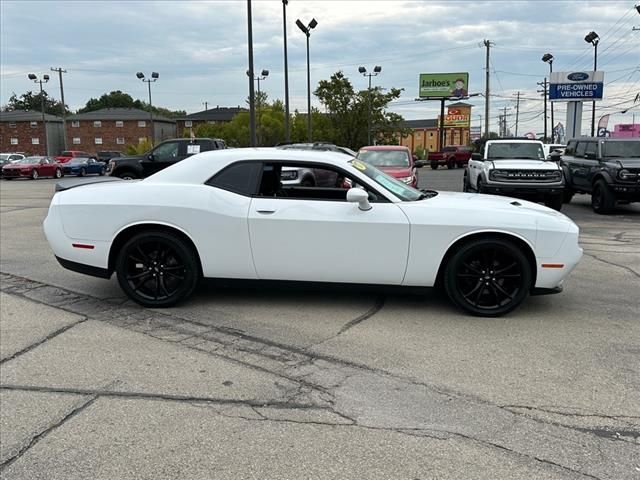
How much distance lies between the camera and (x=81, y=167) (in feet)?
120

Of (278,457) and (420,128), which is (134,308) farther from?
(420,128)

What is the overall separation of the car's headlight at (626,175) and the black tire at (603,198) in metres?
0.48

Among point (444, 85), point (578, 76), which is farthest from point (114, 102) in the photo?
point (578, 76)

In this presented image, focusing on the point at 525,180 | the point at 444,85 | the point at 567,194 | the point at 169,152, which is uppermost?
the point at 444,85

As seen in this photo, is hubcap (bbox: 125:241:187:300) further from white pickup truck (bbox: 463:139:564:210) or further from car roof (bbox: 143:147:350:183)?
white pickup truck (bbox: 463:139:564:210)

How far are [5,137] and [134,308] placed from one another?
272 ft

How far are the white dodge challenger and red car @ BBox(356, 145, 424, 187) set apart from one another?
8557mm

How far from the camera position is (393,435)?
123 inches

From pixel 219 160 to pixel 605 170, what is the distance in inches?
440

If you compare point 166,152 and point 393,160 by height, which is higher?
point 166,152

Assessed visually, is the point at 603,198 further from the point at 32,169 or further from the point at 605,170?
the point at 32,169

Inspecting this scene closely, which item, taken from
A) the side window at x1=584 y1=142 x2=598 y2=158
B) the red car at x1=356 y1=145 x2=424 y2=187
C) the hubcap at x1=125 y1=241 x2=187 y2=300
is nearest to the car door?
the hubcap at x1=125 y1=241 x2=187 y2=300

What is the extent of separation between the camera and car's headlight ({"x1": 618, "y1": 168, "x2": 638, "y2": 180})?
41.8 feet

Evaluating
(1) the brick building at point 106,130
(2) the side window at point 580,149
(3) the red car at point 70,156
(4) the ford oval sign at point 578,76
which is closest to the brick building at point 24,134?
(1) the brick building at point 106,130
